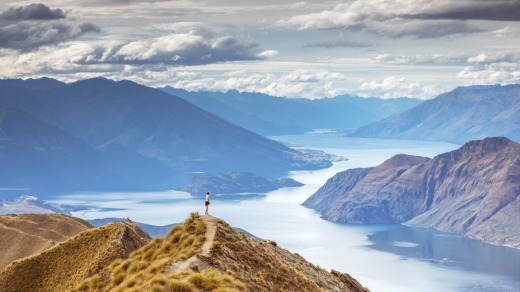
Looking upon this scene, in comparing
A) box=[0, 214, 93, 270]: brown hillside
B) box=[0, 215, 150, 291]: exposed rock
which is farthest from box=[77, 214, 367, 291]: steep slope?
box=[0, 214, 93, 270]: brown hillside

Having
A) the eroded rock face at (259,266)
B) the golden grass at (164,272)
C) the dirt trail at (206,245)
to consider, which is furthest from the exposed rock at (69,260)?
the eroded rock face at (259,266)

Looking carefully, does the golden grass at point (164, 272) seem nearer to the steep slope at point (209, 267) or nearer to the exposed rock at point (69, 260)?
the steep slope at point (209, 267)

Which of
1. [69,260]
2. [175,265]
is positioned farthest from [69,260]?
[175,265]

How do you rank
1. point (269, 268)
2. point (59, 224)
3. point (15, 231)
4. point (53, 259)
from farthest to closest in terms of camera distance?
point (59, 224)
point (15, 231)
point (53, 259)
point (269, 268)

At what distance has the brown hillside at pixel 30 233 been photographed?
105m

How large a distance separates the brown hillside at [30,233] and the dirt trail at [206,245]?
52.6m

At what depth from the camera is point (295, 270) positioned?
53031 millimetres

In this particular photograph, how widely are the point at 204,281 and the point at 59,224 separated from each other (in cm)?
8648

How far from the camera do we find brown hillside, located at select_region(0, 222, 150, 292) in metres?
64.4

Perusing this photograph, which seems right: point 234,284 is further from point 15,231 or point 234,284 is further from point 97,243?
point 15,231

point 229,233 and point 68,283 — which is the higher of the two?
point 229,233

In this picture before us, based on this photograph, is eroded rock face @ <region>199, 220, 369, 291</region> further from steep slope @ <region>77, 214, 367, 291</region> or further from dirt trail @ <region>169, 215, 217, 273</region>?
dirt trail @ <region>169, 215, 217, 273</region>

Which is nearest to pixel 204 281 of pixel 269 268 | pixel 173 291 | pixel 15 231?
pixel 173 291

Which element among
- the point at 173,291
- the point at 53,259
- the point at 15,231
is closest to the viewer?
the point at 173,291
